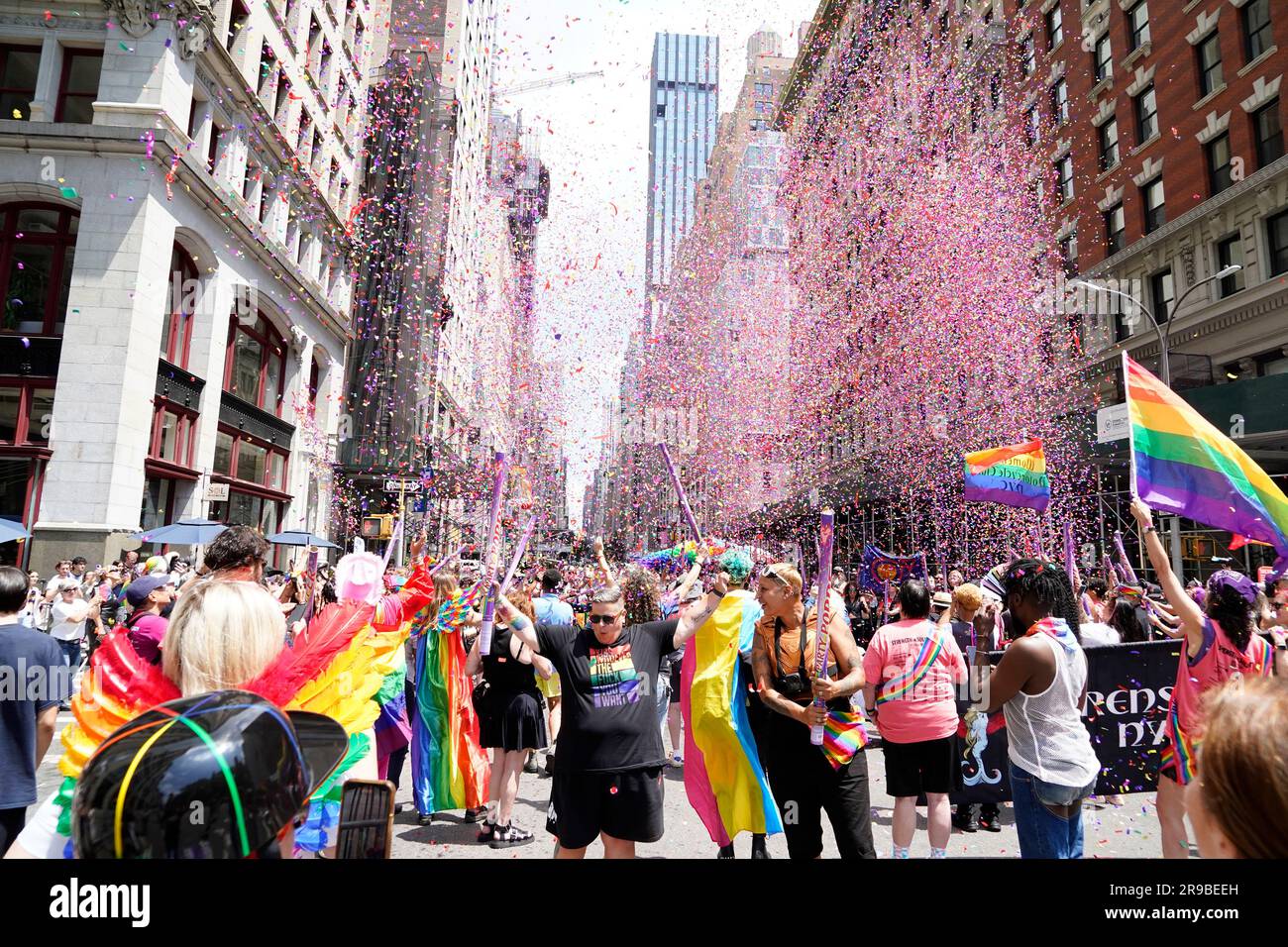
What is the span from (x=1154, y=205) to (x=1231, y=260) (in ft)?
12.7

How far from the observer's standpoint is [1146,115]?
23.6 m

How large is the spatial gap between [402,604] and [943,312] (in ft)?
77.8

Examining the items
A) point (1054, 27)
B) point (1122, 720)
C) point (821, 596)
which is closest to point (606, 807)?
point (821, 596)

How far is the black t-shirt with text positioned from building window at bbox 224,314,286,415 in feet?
76.5

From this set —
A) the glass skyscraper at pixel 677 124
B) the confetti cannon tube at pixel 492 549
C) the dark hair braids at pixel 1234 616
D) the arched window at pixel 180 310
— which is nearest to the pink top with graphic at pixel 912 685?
the dark hair braids at pixel 1234 616

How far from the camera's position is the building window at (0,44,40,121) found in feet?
61.5

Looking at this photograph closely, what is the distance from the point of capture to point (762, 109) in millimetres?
69375

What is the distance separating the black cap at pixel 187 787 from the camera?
4.33ft

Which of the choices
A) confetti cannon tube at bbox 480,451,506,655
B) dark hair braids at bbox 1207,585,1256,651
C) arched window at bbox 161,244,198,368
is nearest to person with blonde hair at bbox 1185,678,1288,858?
confetti cannon tube at bbox 480,451,506,655

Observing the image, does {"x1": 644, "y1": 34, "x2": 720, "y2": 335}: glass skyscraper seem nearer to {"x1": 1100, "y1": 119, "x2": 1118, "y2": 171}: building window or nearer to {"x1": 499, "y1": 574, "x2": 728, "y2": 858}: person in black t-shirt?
{"x1": 1100, "y1": 119, "x2": 1118, "y2": 171}: building window

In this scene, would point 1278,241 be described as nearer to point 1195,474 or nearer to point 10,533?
point 1195,474

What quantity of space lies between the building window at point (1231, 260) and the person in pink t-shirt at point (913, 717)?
21.5 m

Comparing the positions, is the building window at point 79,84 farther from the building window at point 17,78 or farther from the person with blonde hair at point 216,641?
the person with blonde hair at point 216,641
